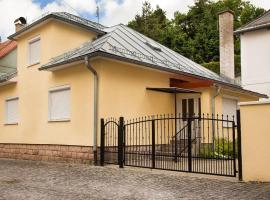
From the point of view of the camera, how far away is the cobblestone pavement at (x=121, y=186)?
7.67 metres

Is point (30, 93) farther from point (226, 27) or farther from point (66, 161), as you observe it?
point (226, 27)

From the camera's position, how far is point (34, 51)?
679 inches

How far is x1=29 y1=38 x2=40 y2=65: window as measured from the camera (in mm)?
16938

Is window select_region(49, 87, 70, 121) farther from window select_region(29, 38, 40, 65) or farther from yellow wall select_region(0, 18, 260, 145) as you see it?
window select_region(29, 38, 40, 65)

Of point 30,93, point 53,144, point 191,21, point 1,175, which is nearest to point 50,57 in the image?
point 30,93

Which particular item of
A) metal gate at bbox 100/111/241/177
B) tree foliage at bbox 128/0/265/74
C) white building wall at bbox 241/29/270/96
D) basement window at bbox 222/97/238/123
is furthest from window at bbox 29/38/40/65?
tree foliage at bbox 128/0/265/74

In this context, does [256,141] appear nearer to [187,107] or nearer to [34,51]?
[187,107]

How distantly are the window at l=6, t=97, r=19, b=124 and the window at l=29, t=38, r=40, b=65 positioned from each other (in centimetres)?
223

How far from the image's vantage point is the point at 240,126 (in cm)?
905

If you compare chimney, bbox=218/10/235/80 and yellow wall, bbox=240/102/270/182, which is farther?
chimney, bbox=218/10/235/80

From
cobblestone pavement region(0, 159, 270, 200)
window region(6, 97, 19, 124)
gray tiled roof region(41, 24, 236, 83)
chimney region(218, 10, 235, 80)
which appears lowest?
cobblestone pavement region(0, 159, 270, 200)

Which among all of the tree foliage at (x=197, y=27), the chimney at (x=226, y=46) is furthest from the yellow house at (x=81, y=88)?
the tree foliage at (x=197, y=27)

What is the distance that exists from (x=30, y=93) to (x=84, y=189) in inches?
373

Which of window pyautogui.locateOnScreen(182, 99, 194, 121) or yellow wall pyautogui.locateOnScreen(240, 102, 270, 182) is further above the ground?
window pyautogui.locateOnScreen(182, 99, 194, 121)
